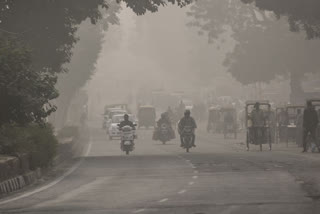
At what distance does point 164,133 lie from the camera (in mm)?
52188

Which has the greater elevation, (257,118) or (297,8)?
(297,8)

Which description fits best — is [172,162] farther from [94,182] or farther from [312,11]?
[312,11]

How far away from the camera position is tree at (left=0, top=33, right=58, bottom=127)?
22.1m

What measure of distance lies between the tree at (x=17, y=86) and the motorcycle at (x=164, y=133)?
93.2ft

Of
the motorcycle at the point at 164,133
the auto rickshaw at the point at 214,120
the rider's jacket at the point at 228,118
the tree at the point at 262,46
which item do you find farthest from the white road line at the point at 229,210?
the tree at the point at 262,46

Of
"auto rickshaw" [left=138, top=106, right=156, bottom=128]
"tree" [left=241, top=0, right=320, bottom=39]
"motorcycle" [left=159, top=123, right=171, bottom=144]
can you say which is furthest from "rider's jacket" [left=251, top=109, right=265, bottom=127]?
"auto rickshaw" [left=138, top=106, right=156, bottom=128]

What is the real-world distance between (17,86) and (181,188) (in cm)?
448

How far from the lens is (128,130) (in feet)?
132

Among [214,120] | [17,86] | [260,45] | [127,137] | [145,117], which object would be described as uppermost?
[260,45]

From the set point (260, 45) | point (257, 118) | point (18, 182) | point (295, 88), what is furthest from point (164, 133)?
point (295, 88)

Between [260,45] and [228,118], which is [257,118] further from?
[260,45]

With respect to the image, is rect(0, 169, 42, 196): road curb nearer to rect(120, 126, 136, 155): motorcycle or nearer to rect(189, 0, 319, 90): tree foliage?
rect(120, 126, 136, 155): motorcycle

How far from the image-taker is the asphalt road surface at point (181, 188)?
54.2ft

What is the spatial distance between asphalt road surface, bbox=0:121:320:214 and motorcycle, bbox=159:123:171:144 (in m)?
19.2
